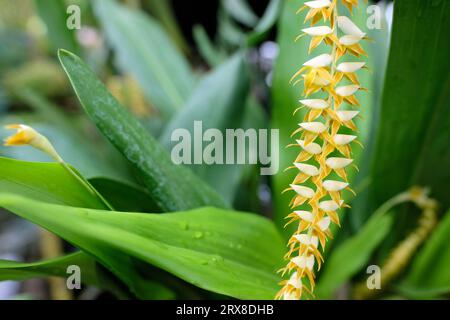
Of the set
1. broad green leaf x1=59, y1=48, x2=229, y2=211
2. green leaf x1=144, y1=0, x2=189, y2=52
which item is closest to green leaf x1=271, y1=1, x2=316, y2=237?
broad green leaf x1=59, y1=48, x2=229, y2=211

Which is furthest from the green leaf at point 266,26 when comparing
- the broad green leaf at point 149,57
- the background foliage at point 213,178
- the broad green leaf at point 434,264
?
the broad green leaf at point 434,264

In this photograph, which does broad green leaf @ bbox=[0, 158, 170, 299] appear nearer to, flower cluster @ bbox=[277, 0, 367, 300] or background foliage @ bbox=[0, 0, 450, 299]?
background foliage @ bbox=[0, 0, 450, 299]

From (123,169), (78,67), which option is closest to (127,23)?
(123,169)

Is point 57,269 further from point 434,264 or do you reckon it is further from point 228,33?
point 228,33

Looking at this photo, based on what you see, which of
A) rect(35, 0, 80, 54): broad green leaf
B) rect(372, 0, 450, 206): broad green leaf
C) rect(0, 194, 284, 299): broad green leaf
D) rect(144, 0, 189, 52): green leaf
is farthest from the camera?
rect(144, 0, 189, 52): green leaf

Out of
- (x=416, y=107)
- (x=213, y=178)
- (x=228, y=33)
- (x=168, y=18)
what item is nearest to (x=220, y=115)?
(x=213, y=178)

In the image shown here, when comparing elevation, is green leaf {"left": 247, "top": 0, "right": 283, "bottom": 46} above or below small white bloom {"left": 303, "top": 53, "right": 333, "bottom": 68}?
above
